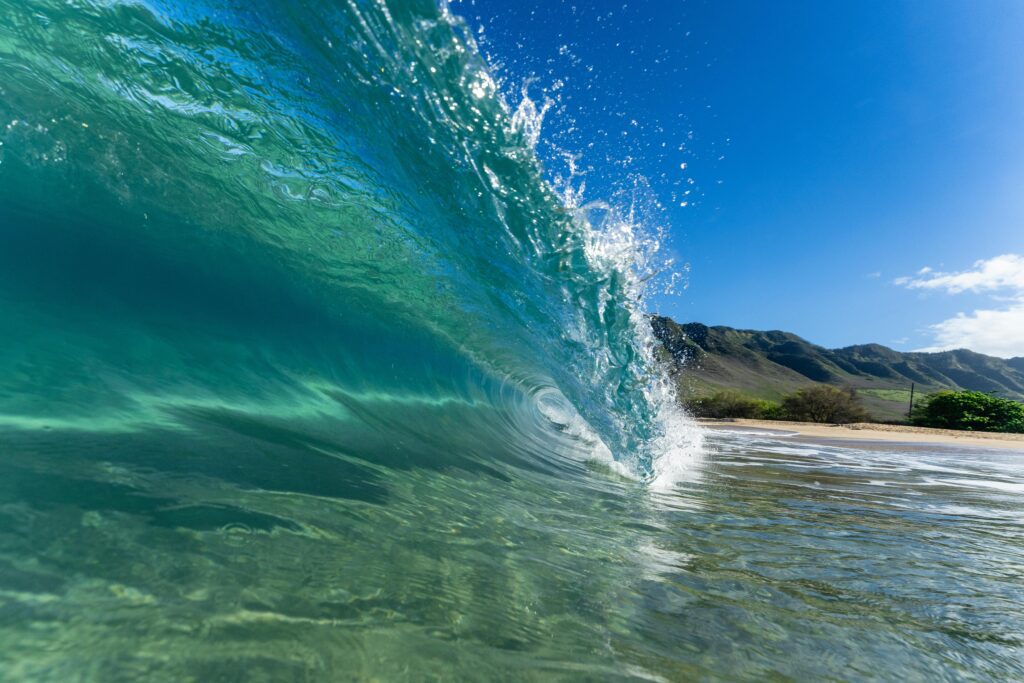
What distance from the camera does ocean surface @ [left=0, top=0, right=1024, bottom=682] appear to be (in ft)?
4.29

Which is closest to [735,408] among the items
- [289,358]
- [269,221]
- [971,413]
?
[971,413]

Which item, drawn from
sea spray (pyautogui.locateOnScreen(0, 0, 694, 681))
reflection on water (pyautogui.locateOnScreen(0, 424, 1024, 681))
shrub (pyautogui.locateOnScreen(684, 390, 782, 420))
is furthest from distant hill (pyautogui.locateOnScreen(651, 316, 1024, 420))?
reflection on water (pyautogui.locateOnScreen(0, 424, 1024, 681))

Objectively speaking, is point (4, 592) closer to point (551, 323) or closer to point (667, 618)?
point (667, 618)

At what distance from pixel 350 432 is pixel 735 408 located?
43024mm

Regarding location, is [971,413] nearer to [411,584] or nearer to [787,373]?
[411,584]

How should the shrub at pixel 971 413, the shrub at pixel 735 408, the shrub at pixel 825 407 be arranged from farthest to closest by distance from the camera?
the shrub at pixel 735 408 < the shrub at pixel 825 407 < the shrub at pixel 971 413

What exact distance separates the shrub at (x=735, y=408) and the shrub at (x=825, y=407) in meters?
1.42

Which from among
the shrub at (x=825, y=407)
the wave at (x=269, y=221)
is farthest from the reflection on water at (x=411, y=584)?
the shrub at (x=825, y=407)

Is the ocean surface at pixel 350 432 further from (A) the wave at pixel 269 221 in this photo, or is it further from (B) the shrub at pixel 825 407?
(B) the shrub at pixel 825 407

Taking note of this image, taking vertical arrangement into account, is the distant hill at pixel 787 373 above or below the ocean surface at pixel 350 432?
above

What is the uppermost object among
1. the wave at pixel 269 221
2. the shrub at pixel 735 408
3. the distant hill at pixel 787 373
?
the distant hill at pixel 787 373

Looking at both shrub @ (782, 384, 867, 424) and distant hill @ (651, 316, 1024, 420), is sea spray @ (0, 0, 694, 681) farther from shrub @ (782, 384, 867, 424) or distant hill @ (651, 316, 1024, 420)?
distant hill @ (651, 316, 1024, 420)

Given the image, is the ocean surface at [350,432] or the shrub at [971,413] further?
the shrub at [971,413]

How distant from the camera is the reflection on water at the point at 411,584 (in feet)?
3.69
